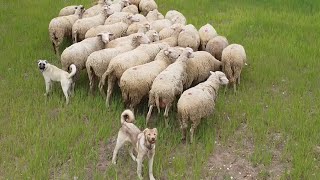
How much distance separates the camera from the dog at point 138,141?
642cm

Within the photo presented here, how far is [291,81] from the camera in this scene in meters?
10.3

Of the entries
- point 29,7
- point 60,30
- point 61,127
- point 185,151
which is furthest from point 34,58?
point 185,151

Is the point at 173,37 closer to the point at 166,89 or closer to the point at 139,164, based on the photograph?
the point at 166,89

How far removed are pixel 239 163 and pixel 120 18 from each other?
248 inches

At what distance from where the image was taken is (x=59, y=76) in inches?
361

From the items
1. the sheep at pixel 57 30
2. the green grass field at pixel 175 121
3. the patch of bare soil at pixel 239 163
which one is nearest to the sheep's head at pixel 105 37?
the green grass field at pixel 175 121

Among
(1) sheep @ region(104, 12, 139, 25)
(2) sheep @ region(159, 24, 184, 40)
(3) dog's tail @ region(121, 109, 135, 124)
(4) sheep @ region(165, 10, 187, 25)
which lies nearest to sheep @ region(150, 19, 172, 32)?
(4) sheep @ region(165, 10, 187, 25)

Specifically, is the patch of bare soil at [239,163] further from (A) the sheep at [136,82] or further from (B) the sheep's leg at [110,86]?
(B) the sheep's leg at [110,86]

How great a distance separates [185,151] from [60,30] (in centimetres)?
562

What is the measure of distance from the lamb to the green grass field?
0.87 metres

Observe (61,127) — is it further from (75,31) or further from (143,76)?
(75,31)

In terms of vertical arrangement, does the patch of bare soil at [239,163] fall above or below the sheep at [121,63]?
below

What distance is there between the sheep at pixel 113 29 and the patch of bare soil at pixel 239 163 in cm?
483

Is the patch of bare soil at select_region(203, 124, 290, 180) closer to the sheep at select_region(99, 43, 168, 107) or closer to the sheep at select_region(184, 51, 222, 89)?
the sheep at select_region(184, 51, 222, 89)
